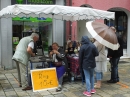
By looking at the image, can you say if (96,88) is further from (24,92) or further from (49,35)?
(49,35)

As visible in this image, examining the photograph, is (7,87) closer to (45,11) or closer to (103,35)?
(45,11)

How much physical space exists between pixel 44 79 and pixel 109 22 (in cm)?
705

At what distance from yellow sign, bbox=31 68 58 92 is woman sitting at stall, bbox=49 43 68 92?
14 cm

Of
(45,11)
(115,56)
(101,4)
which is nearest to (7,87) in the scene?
(45,11)

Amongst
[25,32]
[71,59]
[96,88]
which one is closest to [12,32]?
[25,32]

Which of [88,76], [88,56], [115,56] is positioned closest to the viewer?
[88,56]

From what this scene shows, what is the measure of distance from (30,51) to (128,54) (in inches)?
310

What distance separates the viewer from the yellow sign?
18.8 feet

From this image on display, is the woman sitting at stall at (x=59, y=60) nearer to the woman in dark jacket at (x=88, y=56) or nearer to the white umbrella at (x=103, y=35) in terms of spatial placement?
the woman in dark jacket at (x=88, y=56)

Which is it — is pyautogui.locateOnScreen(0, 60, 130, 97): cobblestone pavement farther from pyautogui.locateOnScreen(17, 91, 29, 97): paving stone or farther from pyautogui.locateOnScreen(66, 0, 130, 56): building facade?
pyautogui.locateOnScreen(66, 0, 130, 56): building facade

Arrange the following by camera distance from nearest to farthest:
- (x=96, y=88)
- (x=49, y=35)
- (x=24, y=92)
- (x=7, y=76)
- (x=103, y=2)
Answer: (x=24, y=92)
(x=96, y=88)
(x=7, y=76)
(x=49, y=35)
(x=103, y=2)

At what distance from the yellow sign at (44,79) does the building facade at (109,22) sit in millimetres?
4079

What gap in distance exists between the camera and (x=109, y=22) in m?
11.7

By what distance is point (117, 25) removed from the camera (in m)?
12.1
